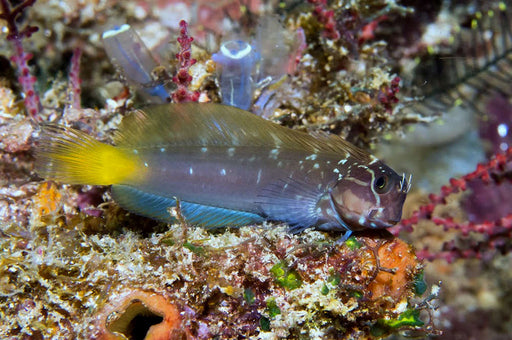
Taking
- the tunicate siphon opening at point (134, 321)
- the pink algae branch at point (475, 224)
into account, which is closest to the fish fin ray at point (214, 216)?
the tunicate siphon opening at point (134, 321)

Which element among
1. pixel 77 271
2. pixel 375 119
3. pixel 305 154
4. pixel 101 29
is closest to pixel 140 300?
pixel 77 271

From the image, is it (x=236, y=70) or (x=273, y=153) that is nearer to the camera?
(x=273, y=153)

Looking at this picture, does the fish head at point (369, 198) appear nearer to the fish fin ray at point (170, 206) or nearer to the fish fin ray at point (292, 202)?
the fish fin ray at point (292, 202)

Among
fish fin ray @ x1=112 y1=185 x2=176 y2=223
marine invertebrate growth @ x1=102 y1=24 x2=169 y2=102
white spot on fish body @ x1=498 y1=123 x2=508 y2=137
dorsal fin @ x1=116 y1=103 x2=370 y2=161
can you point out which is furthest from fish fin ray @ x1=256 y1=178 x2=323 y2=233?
white spot on fish body @ x1=498 y1=123 x2=508 y2=137

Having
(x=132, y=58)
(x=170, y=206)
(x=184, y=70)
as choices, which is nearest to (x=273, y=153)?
(x=170, y=206)

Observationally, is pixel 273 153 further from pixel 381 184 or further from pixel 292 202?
pixel 381 184

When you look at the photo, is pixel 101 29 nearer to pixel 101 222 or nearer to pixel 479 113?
pixel 101 222

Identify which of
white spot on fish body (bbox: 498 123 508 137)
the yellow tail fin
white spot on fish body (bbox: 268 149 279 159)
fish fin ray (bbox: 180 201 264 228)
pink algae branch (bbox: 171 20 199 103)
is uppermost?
pink algae branch (bbox: 171 20 199 103)

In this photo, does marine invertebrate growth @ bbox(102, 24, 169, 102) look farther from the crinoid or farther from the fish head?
the crinoid
